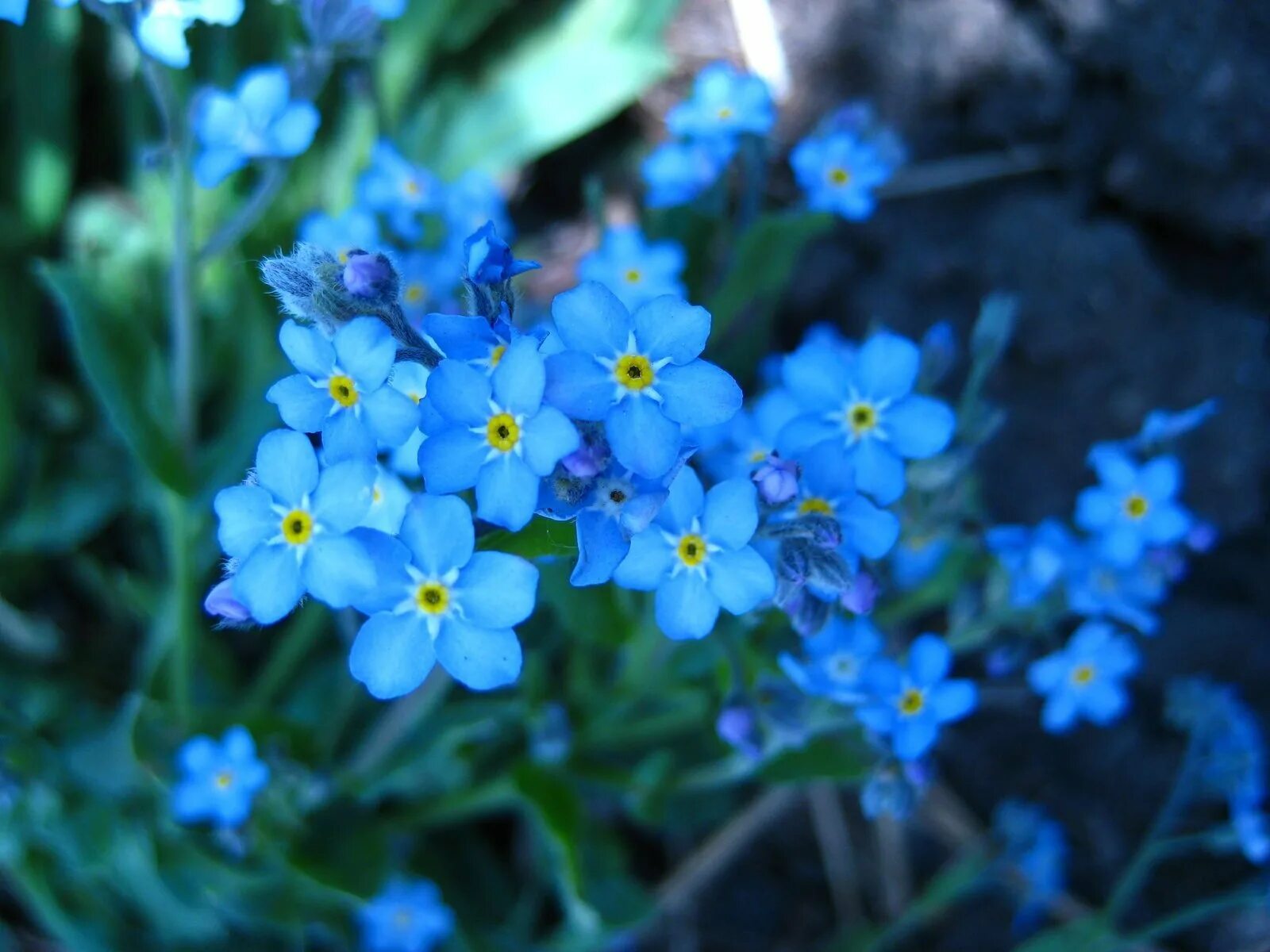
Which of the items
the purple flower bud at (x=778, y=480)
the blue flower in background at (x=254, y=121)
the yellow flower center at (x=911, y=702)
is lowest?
the yellow flower center at (x=911, y=702)

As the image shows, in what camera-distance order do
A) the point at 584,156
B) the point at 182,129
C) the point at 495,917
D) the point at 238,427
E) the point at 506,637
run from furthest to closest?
1. the point at 584,156
2. the point at 495,917
3. the point at 238,427
4. the point at 182,129
5. the point at 506,637

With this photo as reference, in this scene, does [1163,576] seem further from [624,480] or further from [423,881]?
[423,881]

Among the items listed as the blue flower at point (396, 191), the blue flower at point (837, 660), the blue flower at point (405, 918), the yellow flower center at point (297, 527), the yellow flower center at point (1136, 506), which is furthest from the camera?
the blue flower at point (405, 918)

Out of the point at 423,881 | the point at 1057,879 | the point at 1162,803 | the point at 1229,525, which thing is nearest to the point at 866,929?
the point at 1057,879

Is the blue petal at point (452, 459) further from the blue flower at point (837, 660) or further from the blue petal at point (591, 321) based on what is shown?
the blue flower at point (837, 660)

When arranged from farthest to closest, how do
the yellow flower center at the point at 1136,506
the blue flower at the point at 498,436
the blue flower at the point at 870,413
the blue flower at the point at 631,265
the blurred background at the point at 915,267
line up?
the blurred background at the point at 915,267
the blue flower at the point at 631,265
the yellow flower center at the point at 1136,506
the blue flower at the point at 870,413
the blue flower at the point at 498,436

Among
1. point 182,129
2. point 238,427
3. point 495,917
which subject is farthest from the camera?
point 495,917

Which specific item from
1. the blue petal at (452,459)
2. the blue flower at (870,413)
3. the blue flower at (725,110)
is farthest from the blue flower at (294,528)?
the blue flower at (725,110)
